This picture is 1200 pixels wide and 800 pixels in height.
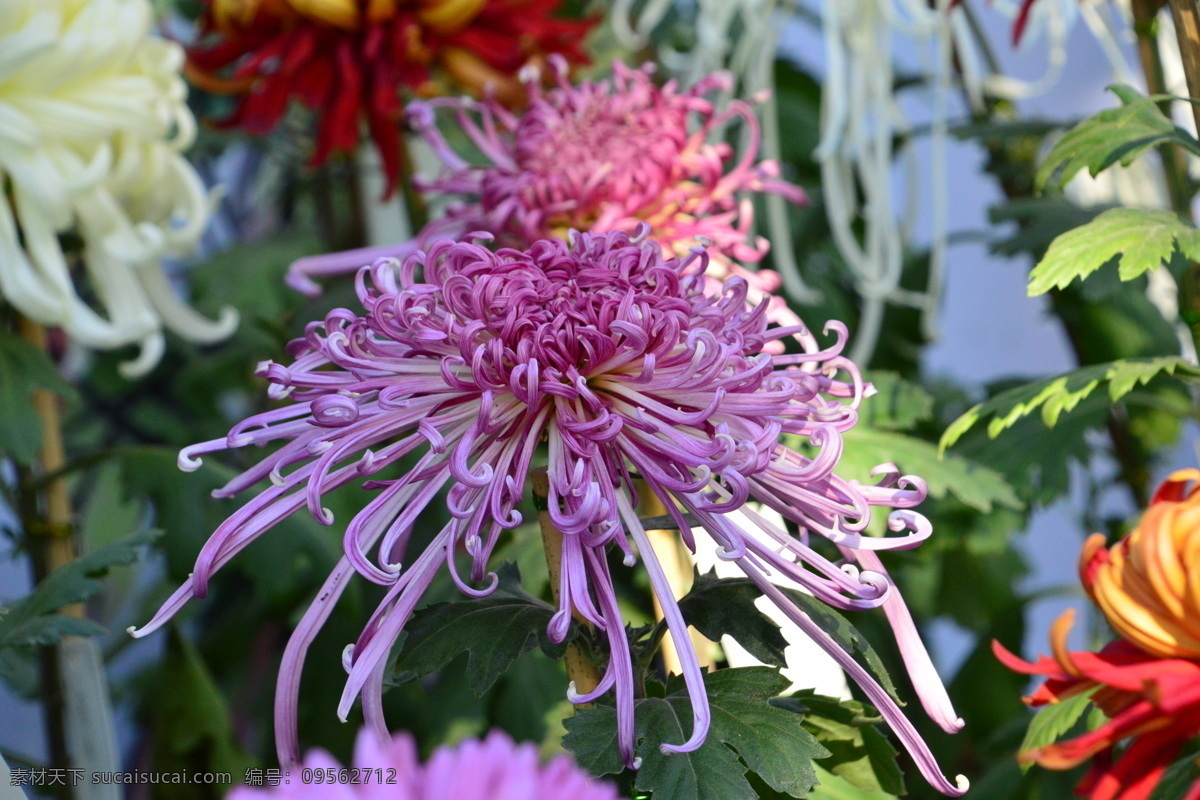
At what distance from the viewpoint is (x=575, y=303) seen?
334 millimetres

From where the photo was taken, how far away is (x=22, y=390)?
23.0 inches

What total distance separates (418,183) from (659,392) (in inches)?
10.9

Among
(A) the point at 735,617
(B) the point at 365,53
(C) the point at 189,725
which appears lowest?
(C) the point at 189,725

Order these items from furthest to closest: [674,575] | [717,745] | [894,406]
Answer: [894,406] < [674,575] < [717,745]

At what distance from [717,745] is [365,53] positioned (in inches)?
20.1

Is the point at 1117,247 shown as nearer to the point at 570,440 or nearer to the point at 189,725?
the point at 570,440

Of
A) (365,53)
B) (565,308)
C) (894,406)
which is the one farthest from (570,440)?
(365,53)

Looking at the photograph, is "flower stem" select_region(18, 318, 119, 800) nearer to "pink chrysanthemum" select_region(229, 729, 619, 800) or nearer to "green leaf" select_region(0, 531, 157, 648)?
"green leaf" select_region(0, 531, 157, 648)

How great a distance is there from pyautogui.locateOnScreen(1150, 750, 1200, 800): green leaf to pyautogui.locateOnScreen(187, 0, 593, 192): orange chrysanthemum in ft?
1.77

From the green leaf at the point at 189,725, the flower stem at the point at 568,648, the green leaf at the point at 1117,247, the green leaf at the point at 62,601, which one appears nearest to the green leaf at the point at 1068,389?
the green leaf at the point at 1117,247

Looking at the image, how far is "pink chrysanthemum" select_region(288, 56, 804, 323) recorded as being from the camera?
0.52 meters

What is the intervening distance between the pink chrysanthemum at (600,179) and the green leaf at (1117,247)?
0.48 ft

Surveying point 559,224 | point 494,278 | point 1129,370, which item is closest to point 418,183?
point 559,224

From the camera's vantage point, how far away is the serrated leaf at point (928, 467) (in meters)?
0.49
